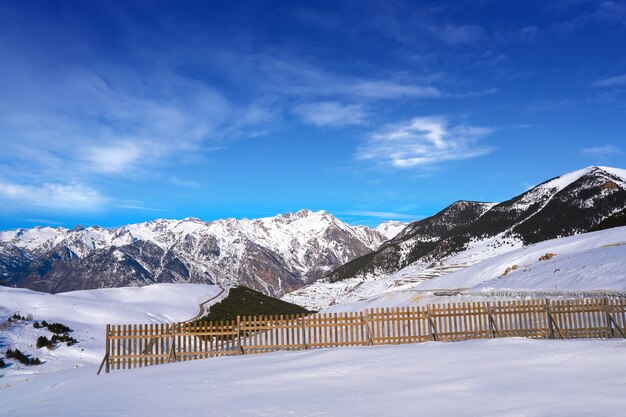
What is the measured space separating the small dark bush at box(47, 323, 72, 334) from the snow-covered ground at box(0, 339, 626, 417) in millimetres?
13401

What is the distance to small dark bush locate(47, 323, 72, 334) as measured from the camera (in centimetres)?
3095

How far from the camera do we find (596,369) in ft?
38.8

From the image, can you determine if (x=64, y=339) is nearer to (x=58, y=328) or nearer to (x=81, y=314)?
(x=58, y=328)

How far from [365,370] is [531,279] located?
103 feet

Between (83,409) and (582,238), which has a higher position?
(582,238)

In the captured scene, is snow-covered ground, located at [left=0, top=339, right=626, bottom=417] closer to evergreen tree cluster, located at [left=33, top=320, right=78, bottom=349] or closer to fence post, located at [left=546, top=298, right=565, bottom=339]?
fence post, located at [left=546, top=298, right=565, bottom=339]

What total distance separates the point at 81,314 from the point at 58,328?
28.3ft

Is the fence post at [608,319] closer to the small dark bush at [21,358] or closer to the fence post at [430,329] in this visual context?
the fence post at [430,329]

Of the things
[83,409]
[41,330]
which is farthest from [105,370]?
[41,330]

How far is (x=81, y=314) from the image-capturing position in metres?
39.6

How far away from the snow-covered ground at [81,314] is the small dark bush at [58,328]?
0.47 m

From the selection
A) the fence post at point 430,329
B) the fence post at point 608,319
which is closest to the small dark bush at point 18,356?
the fence post at point 430,329

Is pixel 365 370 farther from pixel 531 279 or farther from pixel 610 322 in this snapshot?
pixel 531 279

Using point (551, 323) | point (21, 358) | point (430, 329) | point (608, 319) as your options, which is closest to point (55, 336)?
point (21, 358)
